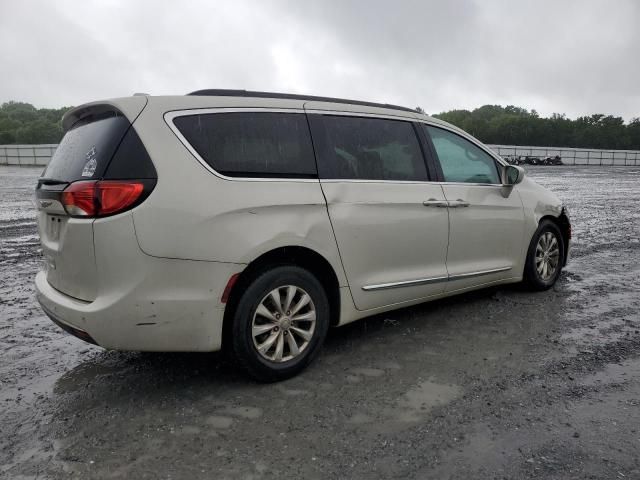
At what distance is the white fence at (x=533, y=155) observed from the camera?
4253 centimetres

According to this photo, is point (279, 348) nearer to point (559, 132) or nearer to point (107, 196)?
point (107, 196)

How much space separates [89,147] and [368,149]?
196cm

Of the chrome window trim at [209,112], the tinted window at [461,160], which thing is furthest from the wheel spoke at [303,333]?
the tinted window at [461,160]

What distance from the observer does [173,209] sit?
2.92 metres

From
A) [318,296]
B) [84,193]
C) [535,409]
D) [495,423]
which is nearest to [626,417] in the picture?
[535,409]

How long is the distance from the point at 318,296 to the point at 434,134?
1946 millimetres

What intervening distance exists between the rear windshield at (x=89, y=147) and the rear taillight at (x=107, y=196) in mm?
98

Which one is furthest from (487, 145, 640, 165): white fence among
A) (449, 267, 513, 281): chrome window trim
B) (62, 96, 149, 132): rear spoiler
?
(62, 96, 149, 132): rear spoiler

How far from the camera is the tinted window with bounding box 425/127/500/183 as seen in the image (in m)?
4.53

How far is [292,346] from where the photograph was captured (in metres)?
3.40

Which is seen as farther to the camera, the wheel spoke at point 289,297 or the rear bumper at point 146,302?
the wheel spoke at point 289,297

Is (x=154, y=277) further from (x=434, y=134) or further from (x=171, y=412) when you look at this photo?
(x=434, y=134)

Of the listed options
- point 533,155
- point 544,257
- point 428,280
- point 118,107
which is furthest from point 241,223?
point 533,155

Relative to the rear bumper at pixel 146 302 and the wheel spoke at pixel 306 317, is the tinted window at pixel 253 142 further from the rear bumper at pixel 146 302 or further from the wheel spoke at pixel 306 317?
the wheel spoke at pixel 306 317
